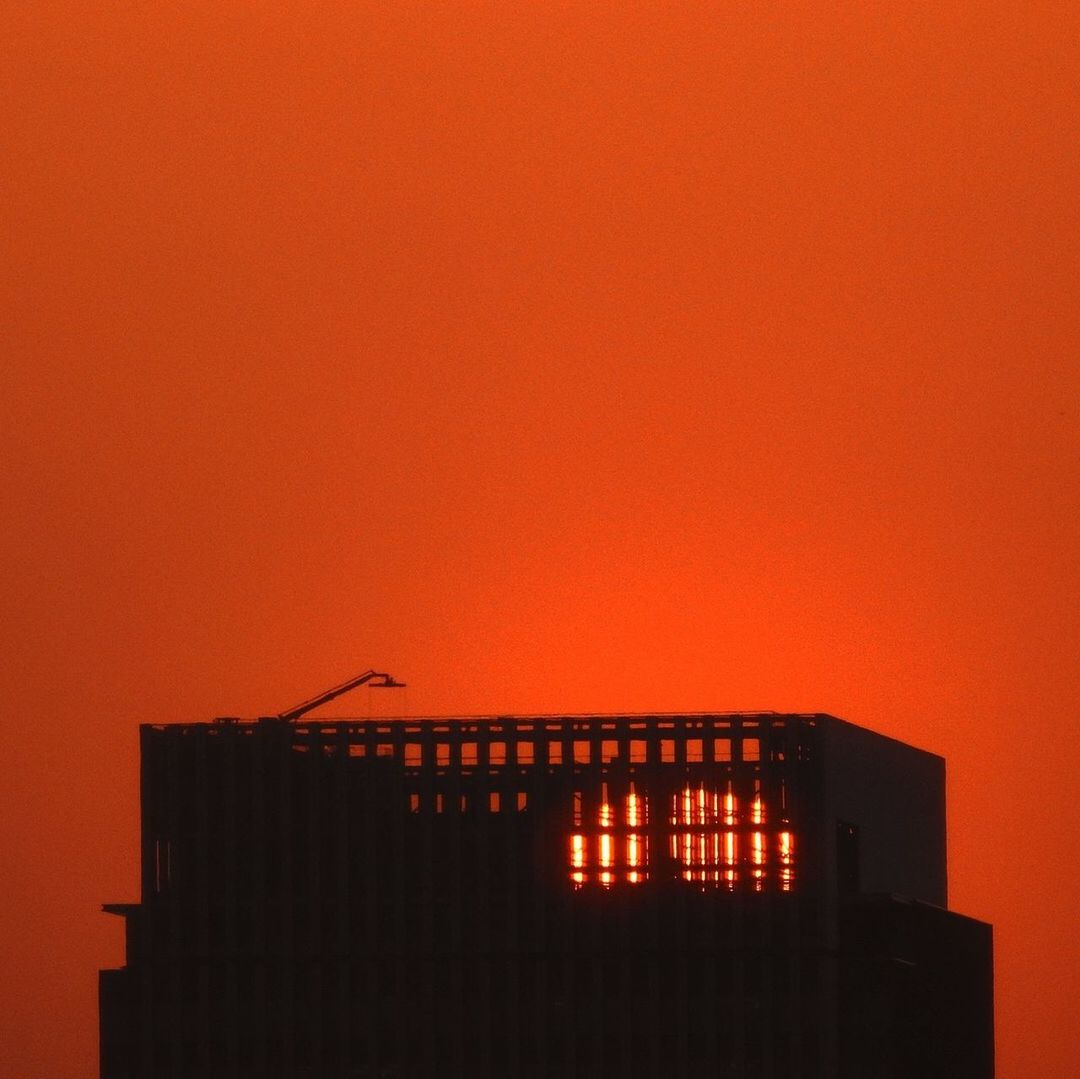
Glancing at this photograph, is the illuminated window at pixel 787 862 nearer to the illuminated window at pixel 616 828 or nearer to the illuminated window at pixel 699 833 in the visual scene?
the illuminated window at pixel 699 833

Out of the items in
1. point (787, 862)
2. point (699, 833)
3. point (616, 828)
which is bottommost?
point (787, 862)

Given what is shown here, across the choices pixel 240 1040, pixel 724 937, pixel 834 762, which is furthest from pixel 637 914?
pixel 240 1040

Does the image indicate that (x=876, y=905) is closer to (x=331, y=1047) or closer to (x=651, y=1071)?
(x=651, y=1071)

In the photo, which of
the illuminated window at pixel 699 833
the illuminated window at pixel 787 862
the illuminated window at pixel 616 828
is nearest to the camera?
the illuminated window at pixel 699 833

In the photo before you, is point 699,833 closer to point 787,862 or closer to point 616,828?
point 616,828

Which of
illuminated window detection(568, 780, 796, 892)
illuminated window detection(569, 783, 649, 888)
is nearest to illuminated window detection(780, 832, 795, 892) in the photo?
illuminated window detection(568, 780, 796, 892)

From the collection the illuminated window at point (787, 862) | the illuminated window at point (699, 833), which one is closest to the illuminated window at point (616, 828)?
the illuminated window at point (699, 833)

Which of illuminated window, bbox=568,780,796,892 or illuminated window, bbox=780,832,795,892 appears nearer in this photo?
illuminated window, bbox=568,780,796,892

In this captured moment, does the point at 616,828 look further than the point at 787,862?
Yes

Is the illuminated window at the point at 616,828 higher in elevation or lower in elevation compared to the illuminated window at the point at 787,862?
higher

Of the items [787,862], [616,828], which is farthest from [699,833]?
[787,862]

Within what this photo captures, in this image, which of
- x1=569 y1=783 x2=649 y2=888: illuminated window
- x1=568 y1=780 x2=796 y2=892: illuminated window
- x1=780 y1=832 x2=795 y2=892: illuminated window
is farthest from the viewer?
x1=569 y1=783 x2=649 y2=888: illuminated window

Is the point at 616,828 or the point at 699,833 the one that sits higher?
the point at 616,828

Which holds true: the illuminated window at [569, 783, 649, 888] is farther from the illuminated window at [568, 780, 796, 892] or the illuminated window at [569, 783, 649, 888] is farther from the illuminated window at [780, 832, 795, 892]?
the illuminated window at [780, 832, 795, 892]
